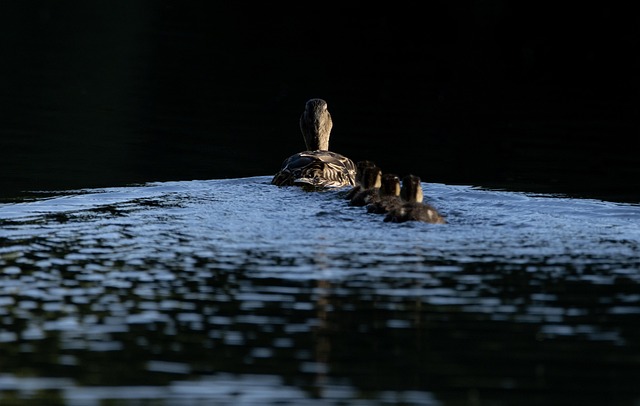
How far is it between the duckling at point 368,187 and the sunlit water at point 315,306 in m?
0.48

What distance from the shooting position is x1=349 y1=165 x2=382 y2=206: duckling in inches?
560

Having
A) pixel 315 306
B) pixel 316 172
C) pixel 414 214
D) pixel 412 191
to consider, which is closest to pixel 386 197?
pixel 412 191

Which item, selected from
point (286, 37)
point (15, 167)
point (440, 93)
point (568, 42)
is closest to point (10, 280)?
point (15, 167)

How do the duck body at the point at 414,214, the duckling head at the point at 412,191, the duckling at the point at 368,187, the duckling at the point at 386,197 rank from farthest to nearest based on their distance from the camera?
the duckling at the point at 368,187 → the duckling head at the point at 412,191 → the duckling at the point at 386,197 → the duck body at the point at 414,214

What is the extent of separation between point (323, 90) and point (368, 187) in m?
12.5

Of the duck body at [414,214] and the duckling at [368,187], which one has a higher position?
the duckling at [368,187]

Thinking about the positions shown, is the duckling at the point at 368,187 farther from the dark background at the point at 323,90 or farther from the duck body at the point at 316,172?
the dark background at the point at 323,90

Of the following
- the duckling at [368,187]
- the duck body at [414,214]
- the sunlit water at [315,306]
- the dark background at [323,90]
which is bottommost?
the sunlit water at [315,306]

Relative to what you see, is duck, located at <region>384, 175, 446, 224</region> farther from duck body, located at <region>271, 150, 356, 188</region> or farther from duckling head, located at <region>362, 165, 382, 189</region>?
duck body, located at <region>271, 150, 356, 188</region>

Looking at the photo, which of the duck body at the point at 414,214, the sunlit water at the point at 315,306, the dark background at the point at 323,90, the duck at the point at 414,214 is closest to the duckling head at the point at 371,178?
the sunlit water at the point at 315,306

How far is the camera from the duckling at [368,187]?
14212 millimetres

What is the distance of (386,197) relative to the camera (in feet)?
45.9

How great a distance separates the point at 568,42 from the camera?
36.4 metres

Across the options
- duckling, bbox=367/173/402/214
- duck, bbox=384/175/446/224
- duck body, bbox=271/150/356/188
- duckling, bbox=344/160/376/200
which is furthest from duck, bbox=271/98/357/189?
duck, bbox=384/175/446/224
